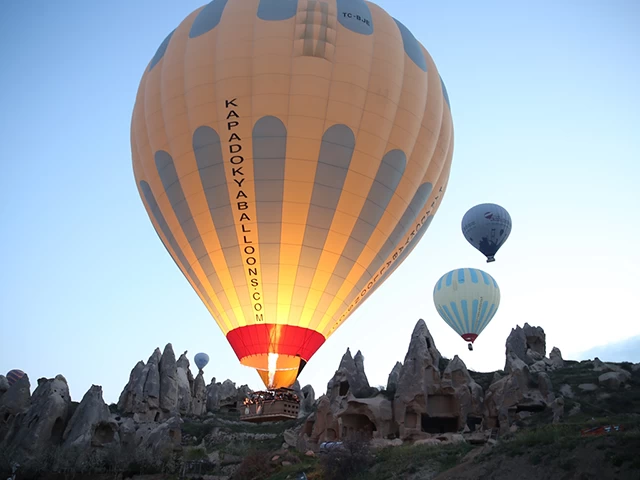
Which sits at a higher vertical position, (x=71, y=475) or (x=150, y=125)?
(x=150, y=125)

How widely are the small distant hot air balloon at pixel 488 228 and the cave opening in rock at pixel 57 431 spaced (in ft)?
86.8

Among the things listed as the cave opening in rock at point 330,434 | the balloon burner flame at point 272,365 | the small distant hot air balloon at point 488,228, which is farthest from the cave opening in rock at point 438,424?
the small distant hot air balloon at point 488,228

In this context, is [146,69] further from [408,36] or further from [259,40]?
[408,36]

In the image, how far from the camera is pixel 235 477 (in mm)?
20094

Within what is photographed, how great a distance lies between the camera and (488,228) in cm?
3816

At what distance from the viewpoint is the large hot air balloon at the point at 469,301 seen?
127ft

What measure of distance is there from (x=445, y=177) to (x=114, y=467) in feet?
56.4

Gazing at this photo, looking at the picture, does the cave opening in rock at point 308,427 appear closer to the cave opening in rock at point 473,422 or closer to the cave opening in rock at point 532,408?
the cave opening in rock at point 473,422

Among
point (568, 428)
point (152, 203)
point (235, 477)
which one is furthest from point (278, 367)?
point (568, 428)

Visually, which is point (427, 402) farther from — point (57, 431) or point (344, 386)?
point (57, 431)

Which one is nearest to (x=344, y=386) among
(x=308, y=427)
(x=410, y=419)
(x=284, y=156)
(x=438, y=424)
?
(x=308, y=427)

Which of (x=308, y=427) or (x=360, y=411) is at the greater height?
(x=360, y=411)

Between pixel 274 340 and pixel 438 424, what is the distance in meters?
12.6

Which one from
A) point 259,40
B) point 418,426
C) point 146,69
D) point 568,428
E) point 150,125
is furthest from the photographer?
point 418,426
